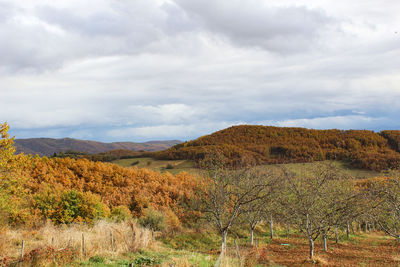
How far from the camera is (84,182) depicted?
35.6 meters

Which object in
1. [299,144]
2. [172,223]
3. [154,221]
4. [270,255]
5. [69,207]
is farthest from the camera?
[299,144]

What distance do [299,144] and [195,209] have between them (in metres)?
90.0

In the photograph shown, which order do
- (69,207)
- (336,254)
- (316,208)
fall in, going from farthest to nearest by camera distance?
(69,207), (336,254), (316,208)

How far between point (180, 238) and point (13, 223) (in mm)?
13112

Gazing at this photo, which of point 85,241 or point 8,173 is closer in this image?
point 85,241

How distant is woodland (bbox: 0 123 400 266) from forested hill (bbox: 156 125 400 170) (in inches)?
2013

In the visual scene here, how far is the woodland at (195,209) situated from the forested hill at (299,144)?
51.1m

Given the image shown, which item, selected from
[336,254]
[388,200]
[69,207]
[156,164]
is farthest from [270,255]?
[156,164]

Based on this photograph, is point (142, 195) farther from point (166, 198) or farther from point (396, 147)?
point (396, 147)

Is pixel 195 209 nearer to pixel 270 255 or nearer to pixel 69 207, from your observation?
pixel 270 255

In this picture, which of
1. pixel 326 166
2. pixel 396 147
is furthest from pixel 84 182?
pixel 396 147

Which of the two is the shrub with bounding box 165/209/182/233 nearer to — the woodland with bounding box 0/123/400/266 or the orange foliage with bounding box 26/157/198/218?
the woodland with bounding box 0/123/400/266

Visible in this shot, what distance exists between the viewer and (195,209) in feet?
104

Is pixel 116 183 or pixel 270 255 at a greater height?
pixel 116 183
